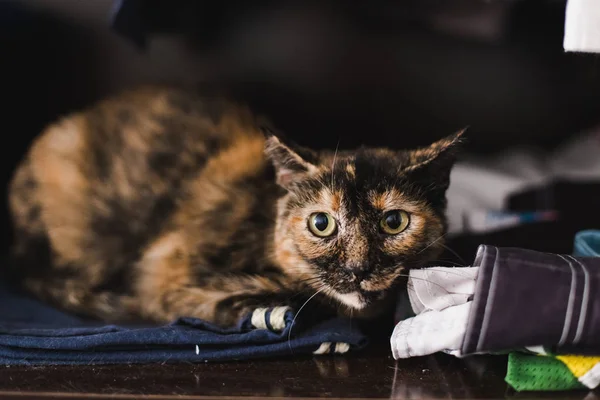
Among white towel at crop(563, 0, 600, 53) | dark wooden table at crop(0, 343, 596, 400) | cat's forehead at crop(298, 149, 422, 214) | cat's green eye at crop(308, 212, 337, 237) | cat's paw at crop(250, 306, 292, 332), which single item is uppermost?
white towel at crop(563, 0, 600, 53)

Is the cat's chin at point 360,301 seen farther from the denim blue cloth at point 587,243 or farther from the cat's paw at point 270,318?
the denim blue cloth at point 587,243

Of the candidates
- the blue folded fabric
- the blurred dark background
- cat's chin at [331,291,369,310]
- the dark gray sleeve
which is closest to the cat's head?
cat's chin at [331,291,369,310]

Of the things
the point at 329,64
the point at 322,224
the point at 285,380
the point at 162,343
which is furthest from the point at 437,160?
the point at 329,64

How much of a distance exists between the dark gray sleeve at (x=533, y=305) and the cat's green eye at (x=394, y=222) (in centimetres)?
24

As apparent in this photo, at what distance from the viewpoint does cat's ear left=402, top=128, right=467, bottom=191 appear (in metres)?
1.09

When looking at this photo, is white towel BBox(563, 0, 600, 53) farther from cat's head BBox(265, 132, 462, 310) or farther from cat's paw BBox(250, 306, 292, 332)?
cat's paw BBox(250, 306, 292, 332)

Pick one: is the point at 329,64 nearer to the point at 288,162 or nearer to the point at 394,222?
the point at 288,162

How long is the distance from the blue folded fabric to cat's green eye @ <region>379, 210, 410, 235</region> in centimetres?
21

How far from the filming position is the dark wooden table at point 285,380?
908mm

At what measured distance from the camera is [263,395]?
2.98 ft

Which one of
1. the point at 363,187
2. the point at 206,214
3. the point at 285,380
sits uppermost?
the point at 363,187

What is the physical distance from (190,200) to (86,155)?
316 mm

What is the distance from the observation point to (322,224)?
43.9 inches

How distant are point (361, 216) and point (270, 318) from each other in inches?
9.9
